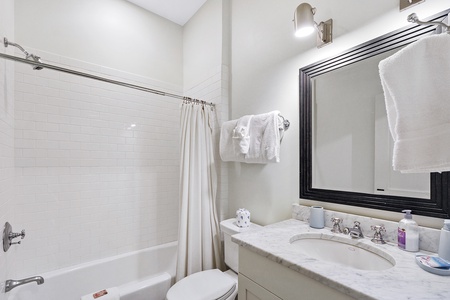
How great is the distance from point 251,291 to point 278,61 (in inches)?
56.9

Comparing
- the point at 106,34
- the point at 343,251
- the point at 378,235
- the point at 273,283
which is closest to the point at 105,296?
the point at 273,283

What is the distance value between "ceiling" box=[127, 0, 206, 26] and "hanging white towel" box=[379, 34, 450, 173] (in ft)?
6.84

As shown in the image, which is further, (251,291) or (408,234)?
(251,291)

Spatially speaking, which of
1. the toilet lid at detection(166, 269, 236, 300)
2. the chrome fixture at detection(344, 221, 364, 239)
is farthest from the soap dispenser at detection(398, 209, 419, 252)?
the toilet lid at detection(166, 269, 236, 300)

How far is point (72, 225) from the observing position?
5.89 ft

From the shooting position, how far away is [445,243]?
2.43ft

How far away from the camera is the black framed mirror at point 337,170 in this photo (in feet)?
2.76

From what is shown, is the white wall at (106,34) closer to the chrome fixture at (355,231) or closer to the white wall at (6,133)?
the white wall at (6,133)

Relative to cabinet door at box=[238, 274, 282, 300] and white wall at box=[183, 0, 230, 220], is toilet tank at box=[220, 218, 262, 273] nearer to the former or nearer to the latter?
white wall at box=[183, 0, 230, 220]

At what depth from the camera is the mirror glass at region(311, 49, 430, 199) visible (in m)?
1.00

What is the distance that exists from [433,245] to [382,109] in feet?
2.00

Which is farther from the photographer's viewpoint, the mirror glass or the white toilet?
the white toilet

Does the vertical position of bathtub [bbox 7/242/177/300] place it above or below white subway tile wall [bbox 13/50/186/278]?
below

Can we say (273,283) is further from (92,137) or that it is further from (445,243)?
(92,137)
